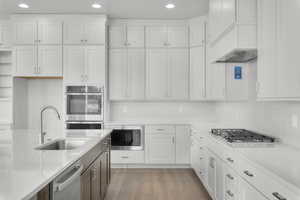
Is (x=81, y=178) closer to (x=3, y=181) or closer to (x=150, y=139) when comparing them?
(x=3, y=181)

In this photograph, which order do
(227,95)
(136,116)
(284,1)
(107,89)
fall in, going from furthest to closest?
(136,116) → (107,89) → (227,95) → (284,1)

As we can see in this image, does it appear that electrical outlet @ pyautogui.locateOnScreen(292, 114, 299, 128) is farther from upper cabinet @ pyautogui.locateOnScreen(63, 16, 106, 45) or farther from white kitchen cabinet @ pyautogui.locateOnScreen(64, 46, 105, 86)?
upper cabinet @ pyautogui.locateOnScreen(63, 16, 106, 45)

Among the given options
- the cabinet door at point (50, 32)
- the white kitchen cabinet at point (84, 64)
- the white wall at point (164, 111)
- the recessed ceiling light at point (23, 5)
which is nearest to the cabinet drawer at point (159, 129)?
the white wall at point (164, 111)

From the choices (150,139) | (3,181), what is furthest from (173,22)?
(3,181)

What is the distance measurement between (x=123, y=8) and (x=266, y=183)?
384cm

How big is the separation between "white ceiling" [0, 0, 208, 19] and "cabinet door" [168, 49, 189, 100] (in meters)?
0.76

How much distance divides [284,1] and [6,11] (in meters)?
4.74

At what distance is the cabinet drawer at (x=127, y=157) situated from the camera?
182 inches

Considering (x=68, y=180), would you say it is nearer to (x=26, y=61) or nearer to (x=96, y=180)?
(x=96, y=180)

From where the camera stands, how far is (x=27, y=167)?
137 centimetres

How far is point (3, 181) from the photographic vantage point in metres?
1.12

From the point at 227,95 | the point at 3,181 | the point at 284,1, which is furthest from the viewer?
the point at 227,95

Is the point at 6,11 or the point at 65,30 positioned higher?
the point at 6,11

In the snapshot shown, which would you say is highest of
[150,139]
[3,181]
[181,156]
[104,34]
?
[104,34]
